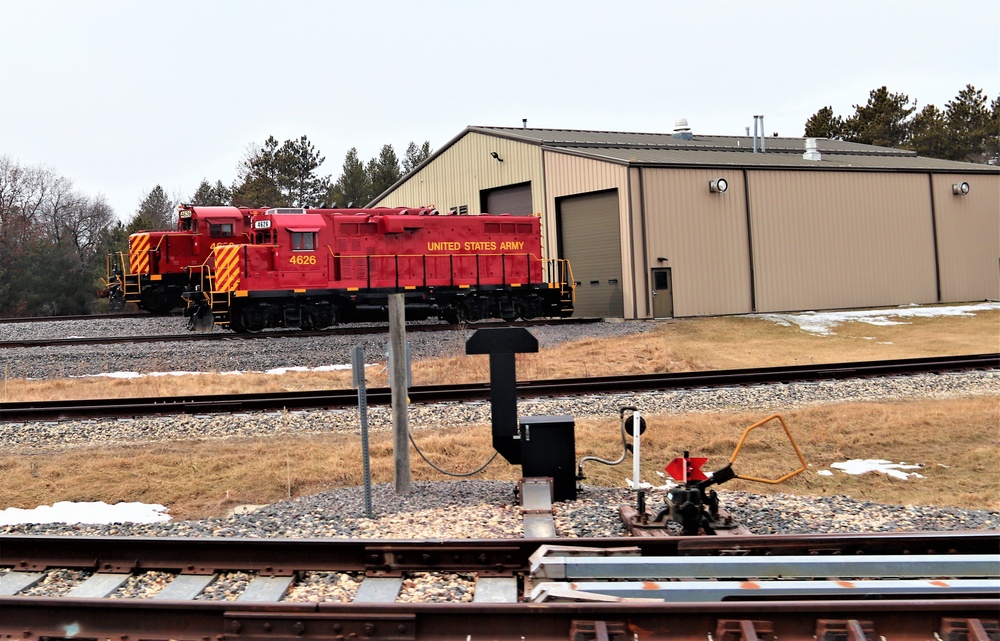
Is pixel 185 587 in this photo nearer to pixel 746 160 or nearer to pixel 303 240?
pixel 303 240

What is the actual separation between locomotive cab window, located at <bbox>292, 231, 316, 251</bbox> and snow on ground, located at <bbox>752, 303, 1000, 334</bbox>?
42.6 ft

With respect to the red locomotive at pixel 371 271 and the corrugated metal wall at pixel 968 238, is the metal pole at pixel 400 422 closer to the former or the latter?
the red locomotive at pixel 371 271

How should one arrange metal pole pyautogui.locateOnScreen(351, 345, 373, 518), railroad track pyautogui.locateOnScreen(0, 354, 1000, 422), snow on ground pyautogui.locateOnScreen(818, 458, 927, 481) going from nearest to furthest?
metal pole pyautogui.locateOnScreen(351, 345, 373, 518) → snow on ground pyautogui.locateOnScreen(818, 458, 927, 481) → railroad track pyautogui.locateOnScreen(0, 354, 1000, 422)

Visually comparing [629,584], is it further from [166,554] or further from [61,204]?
[61,204]

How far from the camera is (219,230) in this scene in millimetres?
25984

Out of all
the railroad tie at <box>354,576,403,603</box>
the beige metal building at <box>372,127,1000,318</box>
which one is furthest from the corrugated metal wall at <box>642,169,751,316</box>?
the railroad tie at <box>354,576,403,603</box>

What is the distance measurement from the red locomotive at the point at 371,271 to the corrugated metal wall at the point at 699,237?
3.26m

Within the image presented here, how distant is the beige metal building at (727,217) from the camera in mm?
25734

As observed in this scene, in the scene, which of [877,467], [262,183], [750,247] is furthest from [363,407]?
[262,183]

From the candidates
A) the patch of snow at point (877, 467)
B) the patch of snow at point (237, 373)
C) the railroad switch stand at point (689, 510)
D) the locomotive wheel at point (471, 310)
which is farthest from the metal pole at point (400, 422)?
the locomotive wheel at point (471, 310)

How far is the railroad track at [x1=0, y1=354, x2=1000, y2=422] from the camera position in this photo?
11359 mm

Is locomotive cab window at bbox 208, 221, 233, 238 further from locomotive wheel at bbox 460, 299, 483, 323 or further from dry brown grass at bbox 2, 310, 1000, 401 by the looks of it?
dry brown grass at bbox 2, 310, 1000, 401

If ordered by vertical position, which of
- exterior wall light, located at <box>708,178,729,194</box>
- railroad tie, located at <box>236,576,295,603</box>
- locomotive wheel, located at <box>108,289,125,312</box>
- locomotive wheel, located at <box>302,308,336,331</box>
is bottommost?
railroad tie, located at <box>236,576,295,603</box>

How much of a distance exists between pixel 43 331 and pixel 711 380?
58.9 ft
